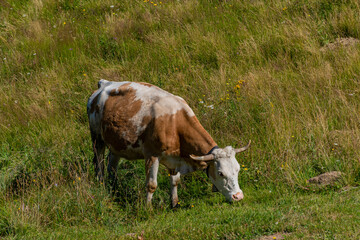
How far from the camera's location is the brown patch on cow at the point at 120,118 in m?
7.88

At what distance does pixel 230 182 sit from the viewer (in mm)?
7098

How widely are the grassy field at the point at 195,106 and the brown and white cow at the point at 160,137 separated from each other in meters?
0.48

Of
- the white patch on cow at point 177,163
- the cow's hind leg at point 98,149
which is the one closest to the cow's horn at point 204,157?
the white patch on cow at point 177,163

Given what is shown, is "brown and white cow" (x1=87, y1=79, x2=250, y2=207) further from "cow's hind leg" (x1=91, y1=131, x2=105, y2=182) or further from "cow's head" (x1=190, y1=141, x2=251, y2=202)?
"cow's hind leg" (x1=91, y1=131, x2=105, y2=182)

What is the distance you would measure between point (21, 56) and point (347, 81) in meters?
7.58

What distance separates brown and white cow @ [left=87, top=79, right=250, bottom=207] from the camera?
7.16 meters

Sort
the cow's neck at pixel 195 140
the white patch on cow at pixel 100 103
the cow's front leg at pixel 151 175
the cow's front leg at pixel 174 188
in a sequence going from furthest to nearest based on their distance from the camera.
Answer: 1. the white patch on cow at pixel 100 103
2. the cow's front leg at pixel 174 188
3. the cow's front leg at pixel 151 175
4. the cow's neck at pixel 195 140

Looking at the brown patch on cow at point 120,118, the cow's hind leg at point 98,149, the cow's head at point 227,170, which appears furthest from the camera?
the cow's hind leg at point 98,149

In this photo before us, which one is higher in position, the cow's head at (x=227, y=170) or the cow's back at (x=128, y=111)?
the cow's back at (x=128, y=111)

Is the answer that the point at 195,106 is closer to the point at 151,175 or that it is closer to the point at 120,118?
the point at 120,118

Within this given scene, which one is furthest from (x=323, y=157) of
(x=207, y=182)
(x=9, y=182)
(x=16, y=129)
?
(x=16, y=129)

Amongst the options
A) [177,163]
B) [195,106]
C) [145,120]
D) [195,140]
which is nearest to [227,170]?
[195,140]

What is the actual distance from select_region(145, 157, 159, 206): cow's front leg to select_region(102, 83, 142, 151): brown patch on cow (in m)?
0.44

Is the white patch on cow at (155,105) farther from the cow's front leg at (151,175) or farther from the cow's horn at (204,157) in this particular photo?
the cow's horn at (204,157)
